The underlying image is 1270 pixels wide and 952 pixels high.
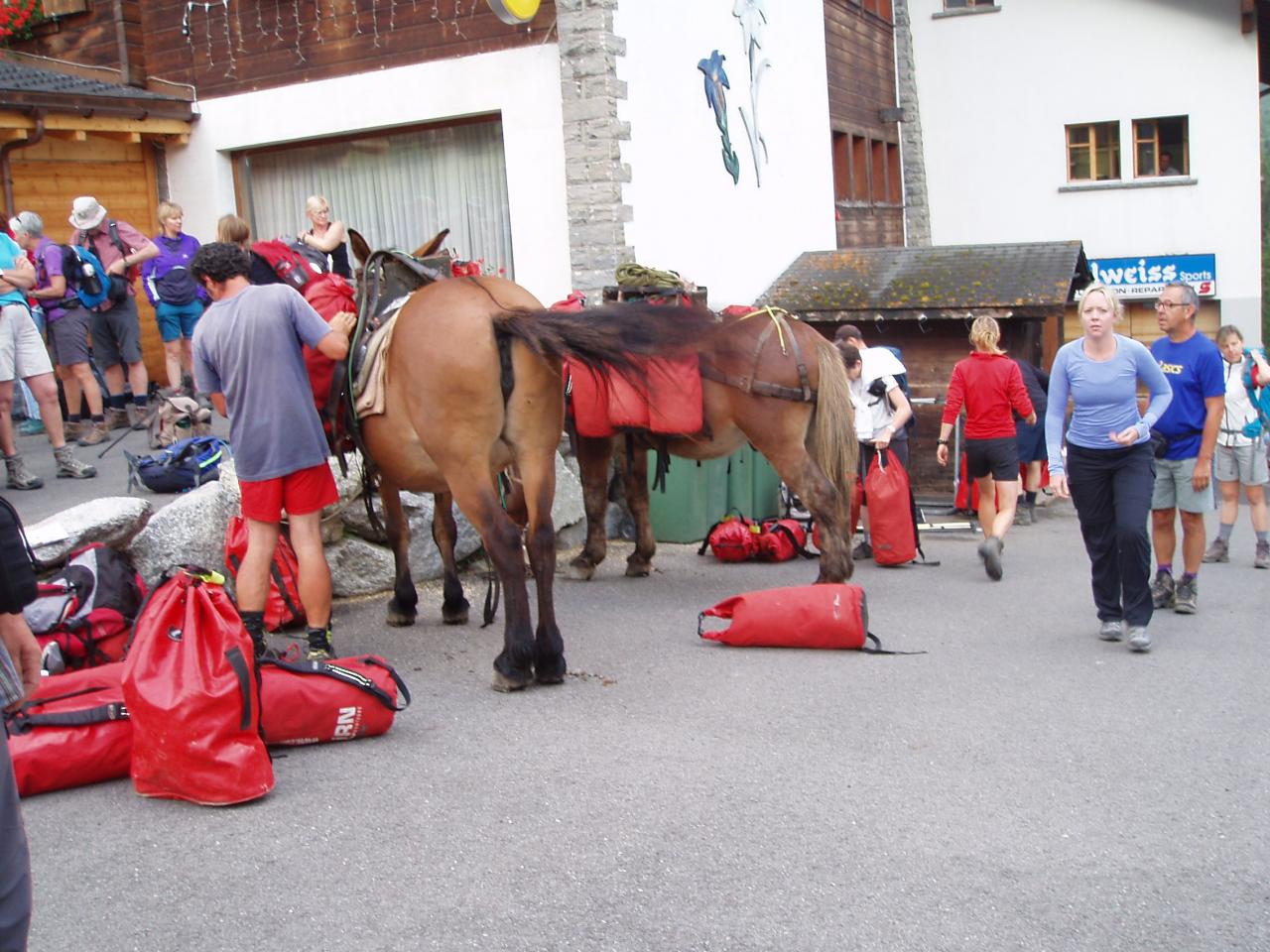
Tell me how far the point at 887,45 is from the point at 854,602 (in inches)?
698

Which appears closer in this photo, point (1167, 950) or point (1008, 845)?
point (1167, 950)

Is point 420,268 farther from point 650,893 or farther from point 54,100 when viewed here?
point 54,100

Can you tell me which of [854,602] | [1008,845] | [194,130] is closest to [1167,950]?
[1008,845]

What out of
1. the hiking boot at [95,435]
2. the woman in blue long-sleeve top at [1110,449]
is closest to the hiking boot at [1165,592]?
the woman in blue long-sleeve top at [1110,449]

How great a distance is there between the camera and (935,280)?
13602mm

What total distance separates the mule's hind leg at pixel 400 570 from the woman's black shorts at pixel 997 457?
4.27 meters

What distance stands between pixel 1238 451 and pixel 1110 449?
3117 mm

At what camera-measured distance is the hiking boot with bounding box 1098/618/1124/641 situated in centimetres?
706

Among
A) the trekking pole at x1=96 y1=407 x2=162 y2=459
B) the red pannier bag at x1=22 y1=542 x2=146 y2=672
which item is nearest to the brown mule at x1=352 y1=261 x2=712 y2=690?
the red pannier bag at x1=22 y1=542 x2=146 y2=672

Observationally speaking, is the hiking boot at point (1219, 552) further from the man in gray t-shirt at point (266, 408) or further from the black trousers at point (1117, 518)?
the man in gray t-shirt at point (266, 408)

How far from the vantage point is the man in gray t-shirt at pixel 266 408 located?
5914mm

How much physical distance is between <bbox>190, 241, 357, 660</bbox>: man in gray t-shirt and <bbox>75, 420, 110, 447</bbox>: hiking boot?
212 inches

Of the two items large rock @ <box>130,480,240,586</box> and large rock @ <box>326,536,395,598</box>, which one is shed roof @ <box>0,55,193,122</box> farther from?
large rock @ <box>326,536,395,598</box>

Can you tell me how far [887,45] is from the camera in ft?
73.4
